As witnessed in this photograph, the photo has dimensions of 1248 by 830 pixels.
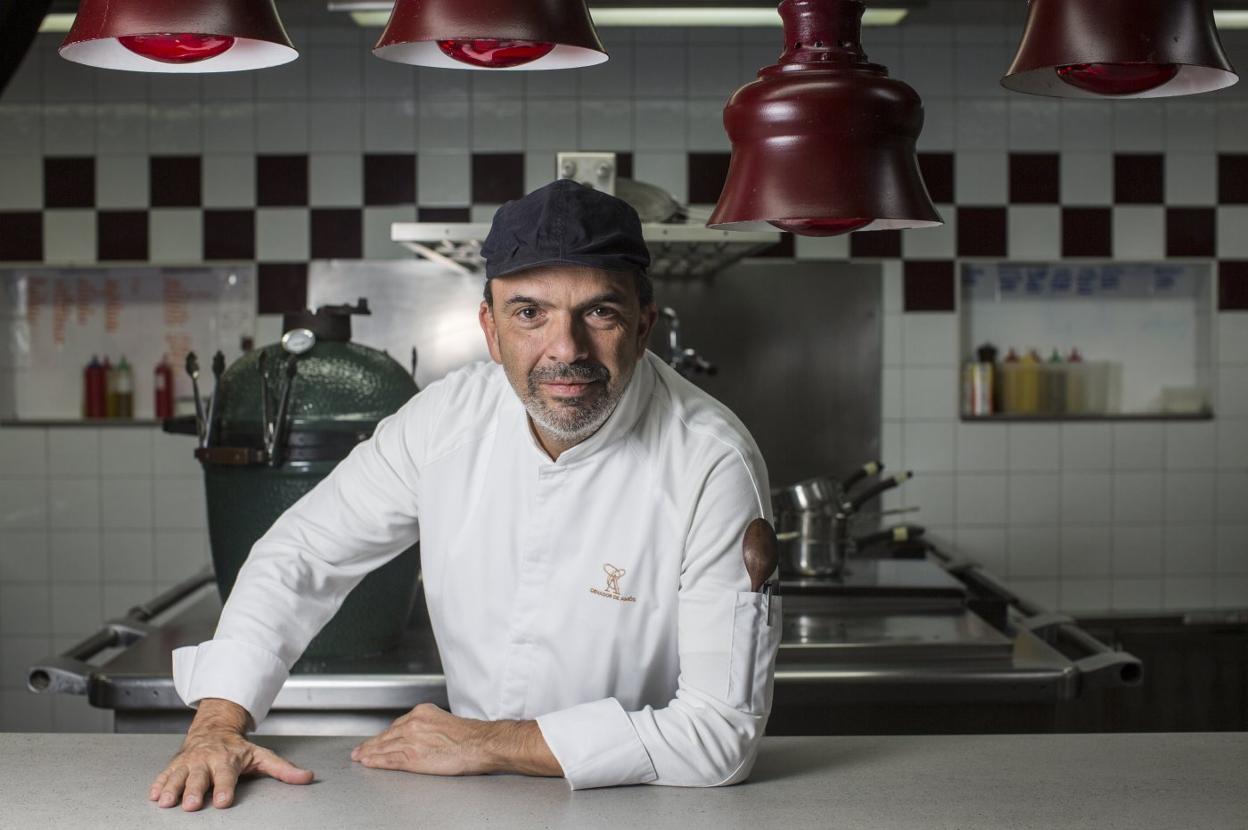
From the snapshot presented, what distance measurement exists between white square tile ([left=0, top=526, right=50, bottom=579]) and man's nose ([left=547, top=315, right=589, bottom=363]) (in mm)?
3296

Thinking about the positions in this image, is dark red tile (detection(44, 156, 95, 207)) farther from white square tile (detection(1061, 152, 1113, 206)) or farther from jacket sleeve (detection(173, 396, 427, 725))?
white square tile (detection(1061, 152, 1113, 206))

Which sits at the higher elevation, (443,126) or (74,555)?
(443,126)

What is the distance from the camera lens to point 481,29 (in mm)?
1285

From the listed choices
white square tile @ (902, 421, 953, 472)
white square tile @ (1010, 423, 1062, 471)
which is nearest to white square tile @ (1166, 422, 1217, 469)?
white square tile @ (1010, 423, 1062, 471)

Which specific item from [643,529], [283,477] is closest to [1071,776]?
[643,529]

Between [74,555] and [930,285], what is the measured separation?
2970 mm

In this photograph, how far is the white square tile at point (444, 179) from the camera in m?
4.23

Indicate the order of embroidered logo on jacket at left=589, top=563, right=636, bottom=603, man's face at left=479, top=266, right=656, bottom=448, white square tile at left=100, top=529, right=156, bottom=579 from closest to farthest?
man's face at left=479, top=266, right=656, bottom=448
embroidered logo on jacket at left=589, top=563, right=636, bottom=603
white square tile at left=100, top=529, right=156, bottom=579

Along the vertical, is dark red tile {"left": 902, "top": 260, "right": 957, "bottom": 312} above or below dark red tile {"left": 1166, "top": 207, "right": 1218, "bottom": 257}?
below

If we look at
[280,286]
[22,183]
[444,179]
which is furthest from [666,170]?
[22,183]

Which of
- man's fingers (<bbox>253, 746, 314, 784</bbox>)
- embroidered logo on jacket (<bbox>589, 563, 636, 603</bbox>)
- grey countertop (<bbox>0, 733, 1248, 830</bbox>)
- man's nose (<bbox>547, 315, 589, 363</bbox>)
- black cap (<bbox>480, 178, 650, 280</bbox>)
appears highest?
black cap (<bbox>480, 178, 650, 280</bbox>)

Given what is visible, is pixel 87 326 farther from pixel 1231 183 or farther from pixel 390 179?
pixel 1231 183

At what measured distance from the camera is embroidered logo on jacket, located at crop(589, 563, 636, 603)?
174 centimetres

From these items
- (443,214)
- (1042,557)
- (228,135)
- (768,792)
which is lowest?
(1042,557)
